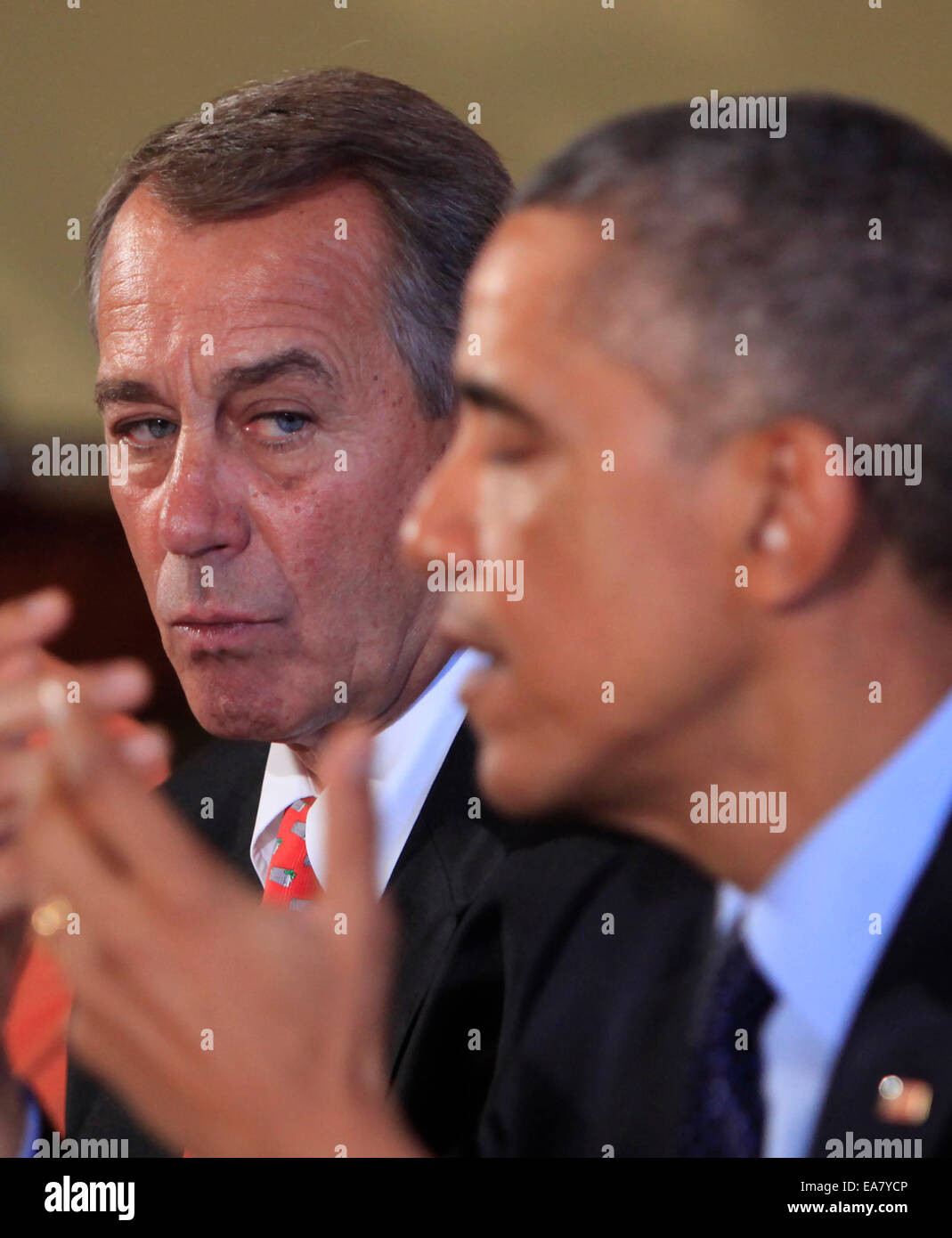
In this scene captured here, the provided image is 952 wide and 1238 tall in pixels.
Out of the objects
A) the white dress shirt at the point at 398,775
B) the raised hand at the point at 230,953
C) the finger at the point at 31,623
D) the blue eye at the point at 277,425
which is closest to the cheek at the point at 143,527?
the blue eye at the point at 277,425

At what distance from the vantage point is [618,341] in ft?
2.38

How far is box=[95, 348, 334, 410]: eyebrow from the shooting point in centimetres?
125

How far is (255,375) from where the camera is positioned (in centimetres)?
126

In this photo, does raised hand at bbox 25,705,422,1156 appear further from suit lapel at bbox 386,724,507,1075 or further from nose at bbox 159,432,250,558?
nose at bbox 159,432,250,558

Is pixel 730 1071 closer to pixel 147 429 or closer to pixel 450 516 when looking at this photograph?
pixel 450 516

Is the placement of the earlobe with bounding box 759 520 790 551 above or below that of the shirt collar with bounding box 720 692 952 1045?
above

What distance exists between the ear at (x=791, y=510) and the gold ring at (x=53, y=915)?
361 mm

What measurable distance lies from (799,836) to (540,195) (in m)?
0.36

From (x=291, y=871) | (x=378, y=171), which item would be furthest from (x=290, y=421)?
(x=291, y=871)

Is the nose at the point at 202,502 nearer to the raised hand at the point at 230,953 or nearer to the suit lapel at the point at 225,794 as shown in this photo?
the suit lapel at the point at 225,794

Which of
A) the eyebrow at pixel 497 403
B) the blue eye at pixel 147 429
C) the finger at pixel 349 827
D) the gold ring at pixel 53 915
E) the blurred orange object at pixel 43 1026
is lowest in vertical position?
the blurred orange object at pixel 43 1026

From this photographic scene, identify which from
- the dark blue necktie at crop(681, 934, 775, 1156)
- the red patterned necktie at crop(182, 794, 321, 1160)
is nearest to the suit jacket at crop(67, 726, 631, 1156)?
the red patterned necktie at crop(182, 794, 321, 1160)

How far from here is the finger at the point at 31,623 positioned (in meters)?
0.76
